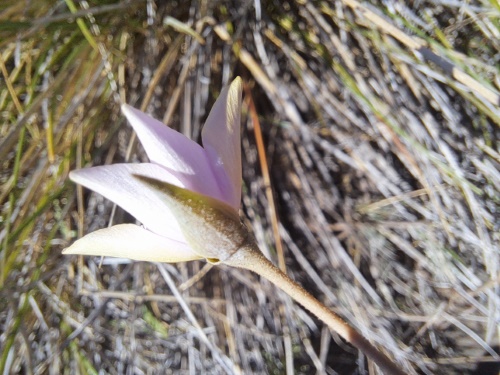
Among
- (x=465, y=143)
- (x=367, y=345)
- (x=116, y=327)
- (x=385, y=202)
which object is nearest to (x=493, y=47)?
(x=465, y=143)

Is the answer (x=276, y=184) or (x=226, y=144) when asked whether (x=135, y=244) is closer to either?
(x=226, y=144)

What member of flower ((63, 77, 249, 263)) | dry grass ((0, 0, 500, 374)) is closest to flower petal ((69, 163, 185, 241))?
flower ((63, 77, 249, 263))

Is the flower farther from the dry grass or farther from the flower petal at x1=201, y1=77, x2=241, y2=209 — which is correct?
the dry grass

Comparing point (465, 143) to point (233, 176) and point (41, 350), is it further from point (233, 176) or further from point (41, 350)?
point (41, 350)

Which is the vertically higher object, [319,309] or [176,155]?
[176,155]

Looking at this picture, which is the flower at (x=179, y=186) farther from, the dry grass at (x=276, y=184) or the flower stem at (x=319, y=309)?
the dry grass at (x=276, y=184)

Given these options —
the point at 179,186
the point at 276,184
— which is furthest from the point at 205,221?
the point at 276,184

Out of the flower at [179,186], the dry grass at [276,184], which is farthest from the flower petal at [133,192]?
the dry grass at [276,184]
